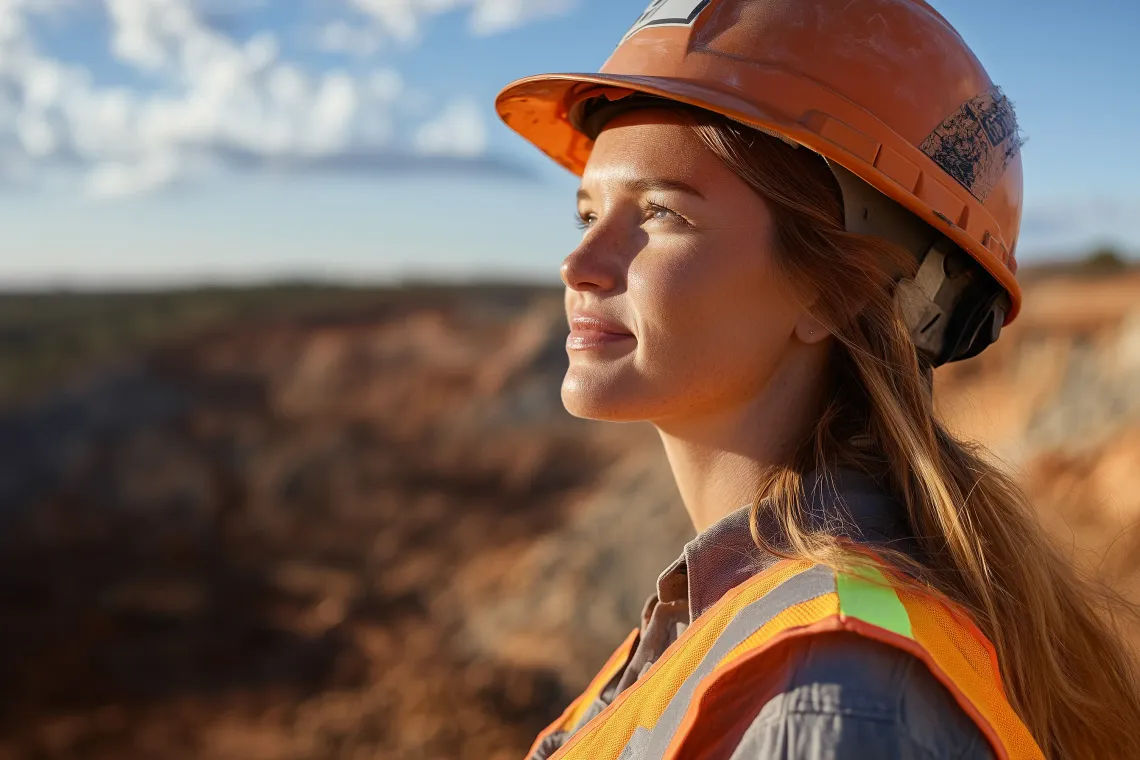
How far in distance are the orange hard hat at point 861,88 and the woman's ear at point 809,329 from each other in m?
0.22

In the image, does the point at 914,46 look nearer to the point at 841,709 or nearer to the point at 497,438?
the point at 841,709

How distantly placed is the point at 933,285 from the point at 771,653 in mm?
1062

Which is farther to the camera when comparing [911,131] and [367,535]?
[367,535]

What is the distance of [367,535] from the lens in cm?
1489

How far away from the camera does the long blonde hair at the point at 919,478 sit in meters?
1.71

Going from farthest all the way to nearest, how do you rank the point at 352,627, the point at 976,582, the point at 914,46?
the point at 352,627 → the point at 914,46 → the point at 976,582

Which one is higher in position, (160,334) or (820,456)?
(160,334)

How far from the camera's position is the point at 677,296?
72.2 inches

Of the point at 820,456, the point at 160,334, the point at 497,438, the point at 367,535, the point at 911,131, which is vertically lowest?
the point at 820,456

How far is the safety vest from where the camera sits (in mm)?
1315

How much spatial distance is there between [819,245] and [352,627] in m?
10.5

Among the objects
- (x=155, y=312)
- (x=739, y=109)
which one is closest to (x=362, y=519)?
(x=155, y=312)

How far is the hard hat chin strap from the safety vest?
727mm

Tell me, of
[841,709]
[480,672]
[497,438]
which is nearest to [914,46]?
[841,709]
